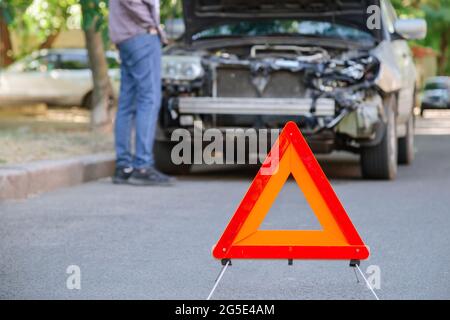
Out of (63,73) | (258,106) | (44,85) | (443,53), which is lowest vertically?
(443,53)

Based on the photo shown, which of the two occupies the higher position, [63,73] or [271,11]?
[271,11]

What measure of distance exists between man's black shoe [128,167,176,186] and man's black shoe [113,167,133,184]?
0.10 meters

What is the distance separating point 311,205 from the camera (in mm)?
4875

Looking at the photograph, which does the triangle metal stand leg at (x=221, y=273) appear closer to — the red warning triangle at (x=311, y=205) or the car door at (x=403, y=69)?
the red warning triangle at (x=311, y=205)

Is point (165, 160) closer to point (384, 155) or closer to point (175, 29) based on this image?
point (175, 29)

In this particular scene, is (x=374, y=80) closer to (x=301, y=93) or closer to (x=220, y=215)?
(x=301, y=93)

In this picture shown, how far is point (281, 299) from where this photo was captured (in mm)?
4844

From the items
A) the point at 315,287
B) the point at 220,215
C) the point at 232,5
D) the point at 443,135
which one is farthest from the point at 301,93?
the point at 443,135

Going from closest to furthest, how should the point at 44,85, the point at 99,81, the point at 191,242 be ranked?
the point at 191,242, the point at 99,81, the point at 44,85

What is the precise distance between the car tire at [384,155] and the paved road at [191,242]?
205 millimetres

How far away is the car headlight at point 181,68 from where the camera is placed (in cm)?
988

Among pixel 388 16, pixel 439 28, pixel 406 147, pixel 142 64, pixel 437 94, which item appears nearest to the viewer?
pixel 142 64

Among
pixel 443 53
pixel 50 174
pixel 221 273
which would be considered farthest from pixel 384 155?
pixel 443 53

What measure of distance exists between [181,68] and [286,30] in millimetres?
1187
